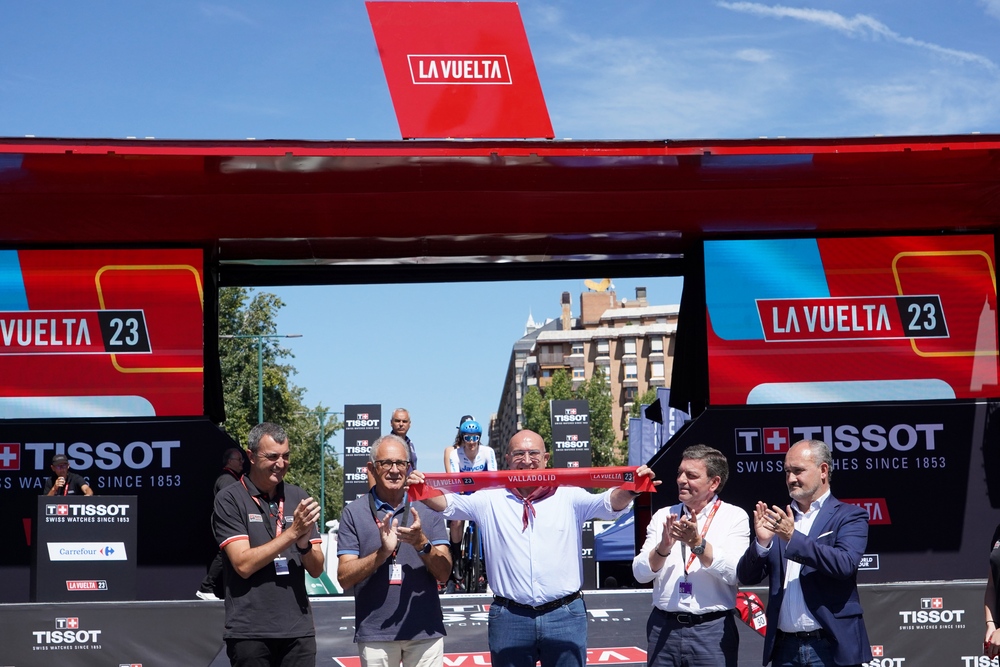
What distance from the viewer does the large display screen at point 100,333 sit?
27.6 feet

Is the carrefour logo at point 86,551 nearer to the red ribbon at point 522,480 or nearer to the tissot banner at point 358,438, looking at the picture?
the red ribbon at point 522,480

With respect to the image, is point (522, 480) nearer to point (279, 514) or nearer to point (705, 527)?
point (705, 527)

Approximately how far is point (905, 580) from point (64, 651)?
21.8 ft

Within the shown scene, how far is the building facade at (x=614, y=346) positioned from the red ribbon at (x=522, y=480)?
289ft

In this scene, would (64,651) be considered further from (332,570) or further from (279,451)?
(332,570)

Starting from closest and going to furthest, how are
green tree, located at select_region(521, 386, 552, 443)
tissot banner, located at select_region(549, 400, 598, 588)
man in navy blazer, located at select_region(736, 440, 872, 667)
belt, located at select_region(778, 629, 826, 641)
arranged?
man in navy blazer, located at select_region(736, 440, 872, 667) → belt, located at select_region(778, 629, 826, 641) → tissot banner, located at select_region(549, 400, 598, 588) → green tree, located at select_region(521, 386, 552, 443)

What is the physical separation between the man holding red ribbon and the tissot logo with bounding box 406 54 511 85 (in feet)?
11.2

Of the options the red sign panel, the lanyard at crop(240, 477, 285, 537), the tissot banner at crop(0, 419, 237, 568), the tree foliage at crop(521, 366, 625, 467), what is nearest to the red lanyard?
the lanyard at crop(240, 477, 285, 537)

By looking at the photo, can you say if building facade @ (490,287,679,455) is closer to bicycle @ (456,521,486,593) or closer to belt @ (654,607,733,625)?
bicycle @ (456,521,486,593)

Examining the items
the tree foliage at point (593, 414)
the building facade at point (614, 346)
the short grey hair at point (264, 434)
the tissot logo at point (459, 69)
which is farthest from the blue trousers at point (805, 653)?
the building facade at point (614, 346)

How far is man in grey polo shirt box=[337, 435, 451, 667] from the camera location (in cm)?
498

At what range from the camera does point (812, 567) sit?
193 inches

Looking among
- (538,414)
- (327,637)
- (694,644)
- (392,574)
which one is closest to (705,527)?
(694,644)

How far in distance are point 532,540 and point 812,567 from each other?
138cm
